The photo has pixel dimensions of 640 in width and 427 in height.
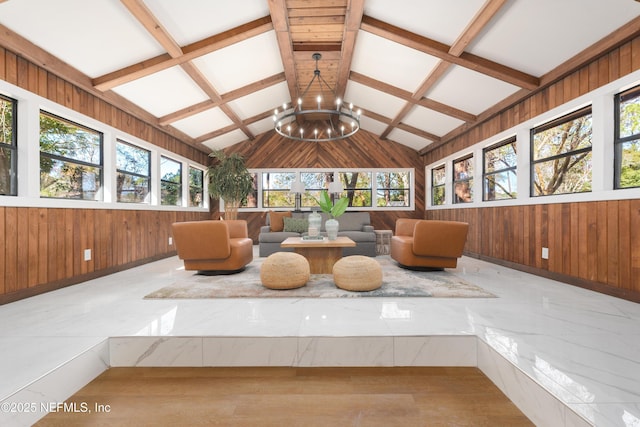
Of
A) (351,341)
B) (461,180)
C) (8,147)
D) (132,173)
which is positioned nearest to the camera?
(351,341)

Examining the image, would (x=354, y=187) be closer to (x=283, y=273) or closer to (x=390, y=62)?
(x=390, y=62)

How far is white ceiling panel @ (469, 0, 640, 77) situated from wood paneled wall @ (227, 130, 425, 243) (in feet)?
13.0

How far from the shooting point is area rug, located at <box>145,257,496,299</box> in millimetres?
2629

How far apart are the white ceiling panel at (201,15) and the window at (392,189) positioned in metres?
4.92

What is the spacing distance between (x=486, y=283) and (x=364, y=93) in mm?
4121

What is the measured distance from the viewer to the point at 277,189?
Answer: 7418 mm

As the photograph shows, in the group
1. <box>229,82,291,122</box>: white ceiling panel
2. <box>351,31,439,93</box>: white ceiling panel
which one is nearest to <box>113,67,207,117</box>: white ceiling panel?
<box>229,82,291,122</box>: white ceiling panel

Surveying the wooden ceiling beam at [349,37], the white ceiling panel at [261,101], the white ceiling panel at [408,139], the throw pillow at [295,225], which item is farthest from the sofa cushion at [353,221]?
the white ceiling panel at [261,101]

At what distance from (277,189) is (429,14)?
5.19m

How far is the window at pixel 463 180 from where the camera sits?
5.50 meters

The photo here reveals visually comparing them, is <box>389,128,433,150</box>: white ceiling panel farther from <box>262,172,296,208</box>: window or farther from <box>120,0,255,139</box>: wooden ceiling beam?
<box>120,0,255,139</box>: wooden ceiling beam

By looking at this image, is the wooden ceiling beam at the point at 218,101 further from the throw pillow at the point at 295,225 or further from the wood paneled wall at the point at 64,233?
the throw pillow at the point at 295,225

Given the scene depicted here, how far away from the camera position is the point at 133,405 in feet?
4.39

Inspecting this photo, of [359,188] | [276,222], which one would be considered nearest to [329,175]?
[359,188]
